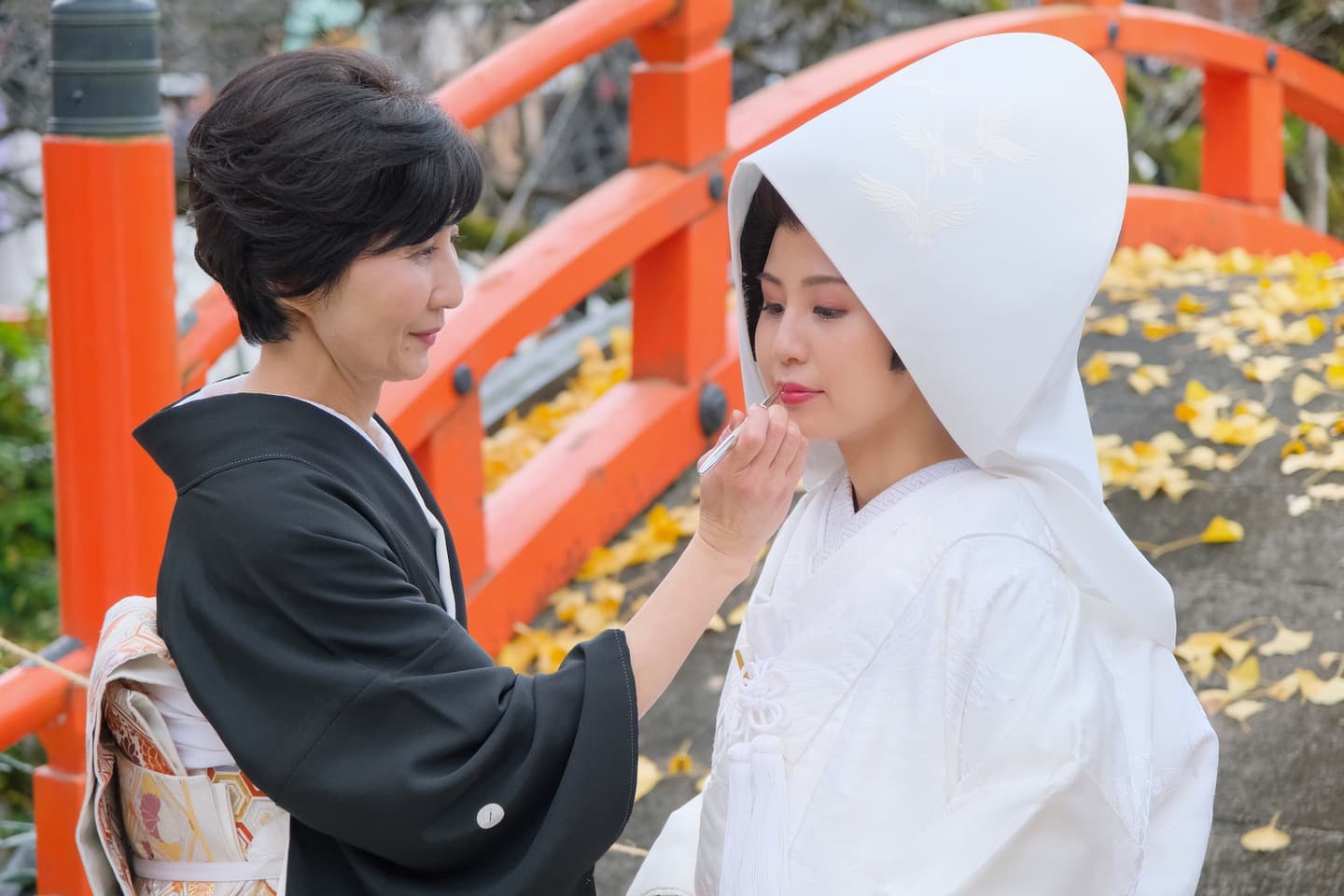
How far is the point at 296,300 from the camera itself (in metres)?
2.03

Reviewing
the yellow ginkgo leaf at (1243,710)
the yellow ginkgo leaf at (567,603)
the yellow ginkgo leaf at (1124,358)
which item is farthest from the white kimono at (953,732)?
the yellow ginkgo leaf at (1124,358)

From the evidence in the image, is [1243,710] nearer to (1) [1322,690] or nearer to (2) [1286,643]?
(1) [1322,690]

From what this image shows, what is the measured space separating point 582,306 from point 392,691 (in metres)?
6.93

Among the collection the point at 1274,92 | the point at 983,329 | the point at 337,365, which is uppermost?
the point at 983,329

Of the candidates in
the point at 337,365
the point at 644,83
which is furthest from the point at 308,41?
the point at 337,365

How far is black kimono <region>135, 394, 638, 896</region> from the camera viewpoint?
1844mm

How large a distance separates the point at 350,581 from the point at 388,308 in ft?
1.31

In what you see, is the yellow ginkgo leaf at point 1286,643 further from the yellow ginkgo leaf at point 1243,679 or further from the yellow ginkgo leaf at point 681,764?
the yellow ginkgo leaf at point 681,764

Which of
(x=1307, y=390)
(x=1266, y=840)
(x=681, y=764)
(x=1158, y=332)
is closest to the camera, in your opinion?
(x=1266, y=840)

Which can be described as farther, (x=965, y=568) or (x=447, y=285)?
(x=447, y=285)

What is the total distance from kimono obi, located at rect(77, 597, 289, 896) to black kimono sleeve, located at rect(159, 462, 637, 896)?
0.05 meters

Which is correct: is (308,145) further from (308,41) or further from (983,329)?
(308,41)

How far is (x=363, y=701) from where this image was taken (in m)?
1.84

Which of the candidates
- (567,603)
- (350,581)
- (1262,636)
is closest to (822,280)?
(350,581)
